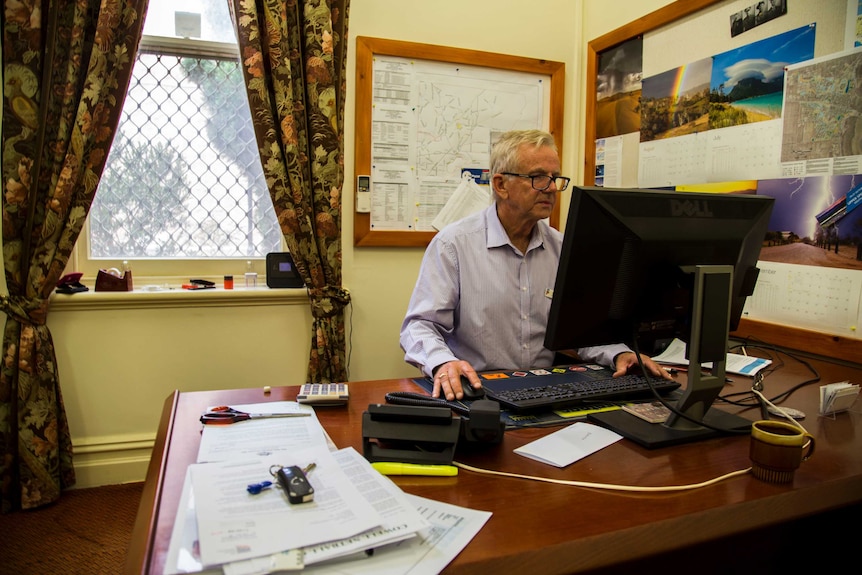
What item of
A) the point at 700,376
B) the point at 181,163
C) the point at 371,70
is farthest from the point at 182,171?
the point at 700,376

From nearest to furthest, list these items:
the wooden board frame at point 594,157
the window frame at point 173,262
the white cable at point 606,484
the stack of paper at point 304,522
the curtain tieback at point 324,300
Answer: the stack of paper at point 304,522 < the white cable at point 606,484 < the wooden board frame at point 594,157 < the window frame at point 173,262 < the curtain tieback at point 324,300

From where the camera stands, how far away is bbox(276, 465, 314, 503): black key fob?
2.51ft

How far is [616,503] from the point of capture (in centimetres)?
85

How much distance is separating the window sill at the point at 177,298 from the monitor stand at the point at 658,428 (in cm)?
166

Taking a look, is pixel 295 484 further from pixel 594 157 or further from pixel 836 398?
pixel 594 157

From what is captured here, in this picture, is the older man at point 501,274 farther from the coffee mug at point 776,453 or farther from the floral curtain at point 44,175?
the floral curtain at point 44,175

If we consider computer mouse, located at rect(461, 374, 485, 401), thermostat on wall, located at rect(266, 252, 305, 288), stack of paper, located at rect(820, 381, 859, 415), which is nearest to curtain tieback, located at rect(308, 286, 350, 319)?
thermostat on wall, located at rect(266, 252, 305, 288)

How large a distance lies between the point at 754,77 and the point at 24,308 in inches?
109

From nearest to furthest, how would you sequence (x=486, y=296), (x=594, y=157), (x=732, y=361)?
(x=732, y=361) → (x=486, y=296) → (x=594, y=157)

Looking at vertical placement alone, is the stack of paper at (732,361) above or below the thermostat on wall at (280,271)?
below

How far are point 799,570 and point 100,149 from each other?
8.43 feet

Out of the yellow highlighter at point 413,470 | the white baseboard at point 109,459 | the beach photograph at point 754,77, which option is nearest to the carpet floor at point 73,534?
the white baseboard at point 109,459

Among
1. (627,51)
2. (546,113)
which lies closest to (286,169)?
(546,113)

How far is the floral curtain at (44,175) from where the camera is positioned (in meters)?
2.07
